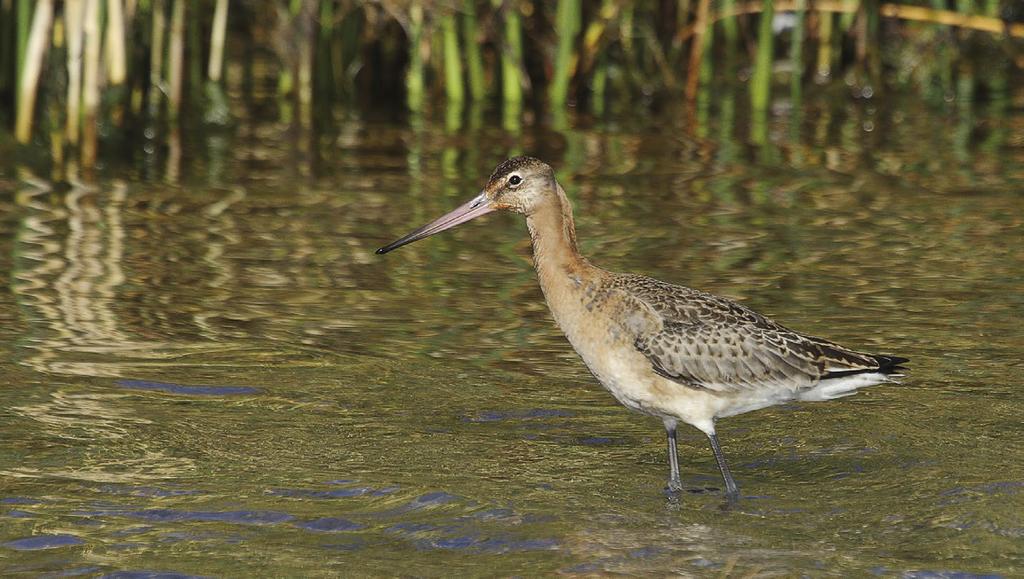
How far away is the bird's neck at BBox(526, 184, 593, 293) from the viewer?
679 centimetres

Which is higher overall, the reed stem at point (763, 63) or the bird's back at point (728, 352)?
the reed stem at point (763, 63)

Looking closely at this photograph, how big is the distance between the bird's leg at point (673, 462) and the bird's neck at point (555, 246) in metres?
0.70

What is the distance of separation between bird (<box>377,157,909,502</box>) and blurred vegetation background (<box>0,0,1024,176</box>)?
245 inches

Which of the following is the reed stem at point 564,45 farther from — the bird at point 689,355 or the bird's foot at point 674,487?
the bird's foot at point 674,487

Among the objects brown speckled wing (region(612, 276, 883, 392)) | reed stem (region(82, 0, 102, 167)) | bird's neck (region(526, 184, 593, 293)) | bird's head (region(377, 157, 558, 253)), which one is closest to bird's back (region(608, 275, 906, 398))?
brown speckled wing (region(612, 276, 883, 392))

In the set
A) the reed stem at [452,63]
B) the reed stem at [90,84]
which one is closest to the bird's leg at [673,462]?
the reed stem at [90,84]

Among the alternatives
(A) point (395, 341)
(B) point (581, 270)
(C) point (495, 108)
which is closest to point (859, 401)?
(B) point (581, 270)

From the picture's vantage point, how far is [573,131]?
14.5 metres

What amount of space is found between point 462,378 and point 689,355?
1.64 meters

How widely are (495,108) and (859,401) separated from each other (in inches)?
326

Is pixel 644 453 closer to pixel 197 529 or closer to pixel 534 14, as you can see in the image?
pixel 197 529

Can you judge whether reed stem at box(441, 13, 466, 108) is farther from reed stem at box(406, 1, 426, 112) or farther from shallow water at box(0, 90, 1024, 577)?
shallow water at box(0, 90, 1024, 577)

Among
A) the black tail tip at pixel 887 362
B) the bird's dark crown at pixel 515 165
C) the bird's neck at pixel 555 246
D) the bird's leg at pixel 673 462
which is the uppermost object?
the bird's dark crown at pixel 515 165

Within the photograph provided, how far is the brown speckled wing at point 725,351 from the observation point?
6.47m
